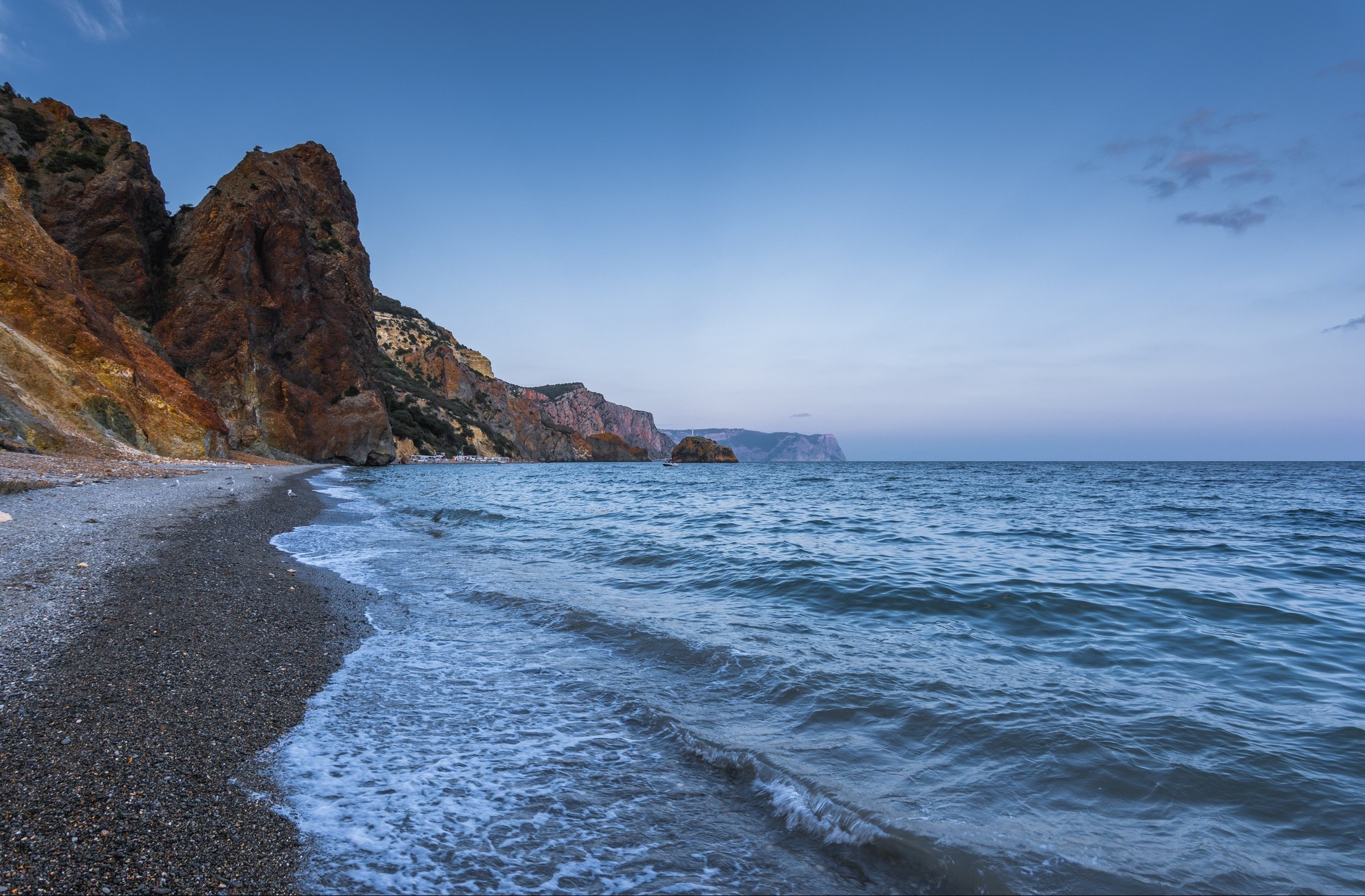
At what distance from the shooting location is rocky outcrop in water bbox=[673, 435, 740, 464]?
14762cm

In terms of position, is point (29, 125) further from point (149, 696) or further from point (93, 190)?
point (149, 696)

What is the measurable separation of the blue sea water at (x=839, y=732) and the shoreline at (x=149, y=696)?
0.35 meters

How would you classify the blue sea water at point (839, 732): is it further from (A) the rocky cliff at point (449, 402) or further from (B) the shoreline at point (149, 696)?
(A) the rocky cliff at point (449, 402)

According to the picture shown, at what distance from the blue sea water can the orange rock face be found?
3833 centimetres

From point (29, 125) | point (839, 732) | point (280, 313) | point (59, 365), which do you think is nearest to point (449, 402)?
point (280, 313)

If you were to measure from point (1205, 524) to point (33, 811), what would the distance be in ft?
87.1

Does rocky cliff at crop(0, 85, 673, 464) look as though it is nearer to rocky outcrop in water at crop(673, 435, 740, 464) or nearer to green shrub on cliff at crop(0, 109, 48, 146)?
green shrub on cliff at crop(0, 109, 48, 146)

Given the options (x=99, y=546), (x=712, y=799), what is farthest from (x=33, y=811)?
(x=99, y=546)

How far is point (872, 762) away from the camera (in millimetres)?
4586

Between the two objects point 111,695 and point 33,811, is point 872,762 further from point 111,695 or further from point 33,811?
point 111,695

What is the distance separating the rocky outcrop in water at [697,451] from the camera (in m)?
148

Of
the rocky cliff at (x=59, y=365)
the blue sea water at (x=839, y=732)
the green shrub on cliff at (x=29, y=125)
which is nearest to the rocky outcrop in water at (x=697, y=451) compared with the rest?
the green shrub on cliff at (x=29, y=125)

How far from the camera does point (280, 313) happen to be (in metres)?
50.2

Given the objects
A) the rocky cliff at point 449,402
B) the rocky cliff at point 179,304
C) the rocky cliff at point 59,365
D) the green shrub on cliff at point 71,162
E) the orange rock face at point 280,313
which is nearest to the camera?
the rocky cliff at point 59,365
